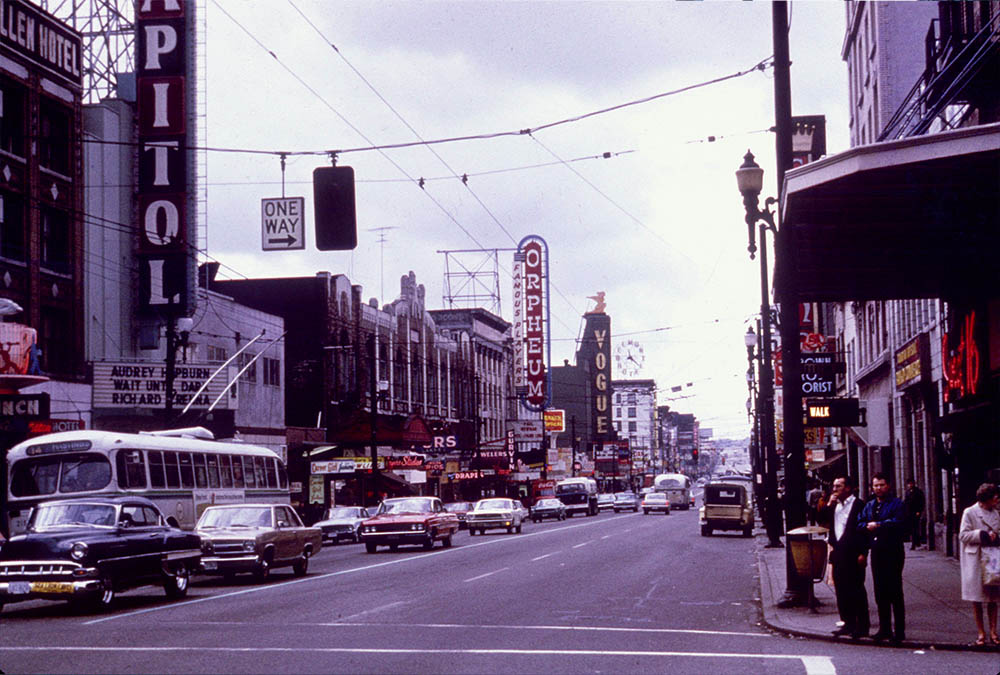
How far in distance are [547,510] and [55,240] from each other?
1545 inches

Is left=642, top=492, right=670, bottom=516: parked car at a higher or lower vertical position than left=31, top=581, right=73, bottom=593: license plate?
lower

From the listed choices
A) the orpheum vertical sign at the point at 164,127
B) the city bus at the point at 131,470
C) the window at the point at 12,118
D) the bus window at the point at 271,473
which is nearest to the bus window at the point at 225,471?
the city bus at the point at 131,470

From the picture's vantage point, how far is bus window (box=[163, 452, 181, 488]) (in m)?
32.2

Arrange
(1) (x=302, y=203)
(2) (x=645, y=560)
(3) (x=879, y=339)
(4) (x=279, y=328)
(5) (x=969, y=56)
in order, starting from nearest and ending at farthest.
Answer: (5) (x=969, y=56) < (1) (x=302, y=203) < (2) (x=645, y=560) < (3) (x=879, y=339) < (4) (x=279, y=328)

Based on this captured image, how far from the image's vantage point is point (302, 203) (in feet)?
98.3

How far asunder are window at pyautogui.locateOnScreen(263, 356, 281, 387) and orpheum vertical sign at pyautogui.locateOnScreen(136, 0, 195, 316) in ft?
52.0

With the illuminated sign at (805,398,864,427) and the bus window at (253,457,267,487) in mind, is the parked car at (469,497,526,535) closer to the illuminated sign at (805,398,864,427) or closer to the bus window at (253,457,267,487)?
the bus window at (253,457,267,487)

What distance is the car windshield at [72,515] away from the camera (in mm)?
19766

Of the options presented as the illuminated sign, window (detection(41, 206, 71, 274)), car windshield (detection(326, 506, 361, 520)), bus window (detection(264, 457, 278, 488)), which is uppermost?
window (detection(41, 206, 71, 274))

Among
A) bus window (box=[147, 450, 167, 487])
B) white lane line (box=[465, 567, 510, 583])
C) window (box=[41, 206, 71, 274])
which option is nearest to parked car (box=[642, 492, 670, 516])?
window (box=[41, 206, 71, 274])

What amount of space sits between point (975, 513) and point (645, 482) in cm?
16549

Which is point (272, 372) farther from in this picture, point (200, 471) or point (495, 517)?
point (200, 471)

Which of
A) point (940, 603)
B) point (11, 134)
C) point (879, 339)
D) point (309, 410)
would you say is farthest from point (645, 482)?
point (940, 603)

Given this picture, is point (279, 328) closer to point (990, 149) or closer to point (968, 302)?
point (968, 302)
